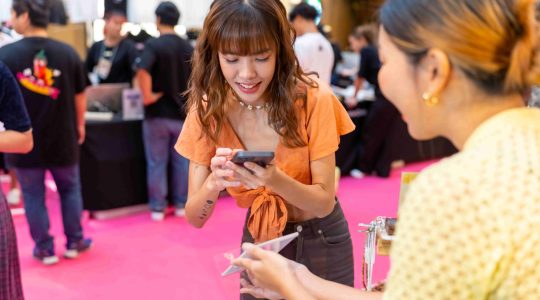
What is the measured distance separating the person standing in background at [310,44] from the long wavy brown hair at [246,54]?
2873mm

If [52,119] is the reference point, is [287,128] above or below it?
above

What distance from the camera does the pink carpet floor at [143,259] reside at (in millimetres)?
3328

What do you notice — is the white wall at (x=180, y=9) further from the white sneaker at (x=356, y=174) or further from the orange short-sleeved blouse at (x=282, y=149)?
the orange short-sleeved blouse at (x=282, y=149)

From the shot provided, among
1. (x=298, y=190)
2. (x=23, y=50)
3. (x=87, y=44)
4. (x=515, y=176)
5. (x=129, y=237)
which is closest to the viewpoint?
(x=515, y=176)

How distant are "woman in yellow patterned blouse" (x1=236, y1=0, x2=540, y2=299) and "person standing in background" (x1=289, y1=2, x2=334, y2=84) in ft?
12.0

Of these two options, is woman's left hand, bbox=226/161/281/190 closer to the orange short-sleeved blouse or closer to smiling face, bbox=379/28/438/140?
the orange short-sleeved blouse

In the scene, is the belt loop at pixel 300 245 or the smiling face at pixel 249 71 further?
the belt loop at pixel 300 245

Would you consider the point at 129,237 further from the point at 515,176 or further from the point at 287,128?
the point at 515,176

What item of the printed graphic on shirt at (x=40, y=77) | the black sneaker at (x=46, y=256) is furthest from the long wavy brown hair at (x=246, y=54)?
the black sneaker at (x=46, y=256)

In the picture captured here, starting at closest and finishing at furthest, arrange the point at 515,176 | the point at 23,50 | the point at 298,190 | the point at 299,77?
the point at 515,176 → the point at 298,190 → the point at 299,77 → the point at 23,50

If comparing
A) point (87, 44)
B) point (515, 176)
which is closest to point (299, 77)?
point (515, 176)

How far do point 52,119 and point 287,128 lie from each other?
7.73 feet

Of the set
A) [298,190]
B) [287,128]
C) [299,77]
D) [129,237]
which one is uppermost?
[299,77]

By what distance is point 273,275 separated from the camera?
42.9 inches
